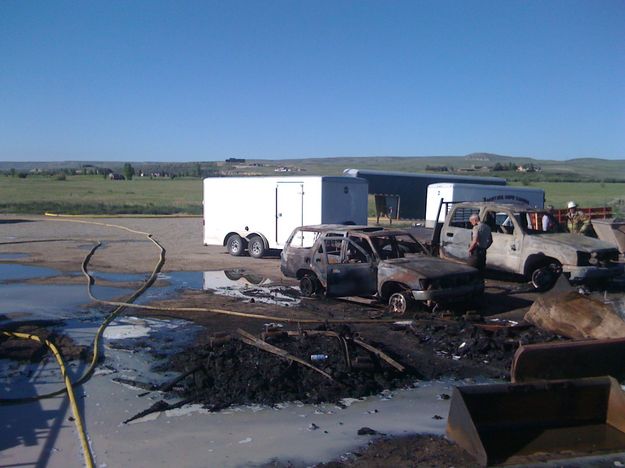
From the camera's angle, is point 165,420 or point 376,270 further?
point 376,270

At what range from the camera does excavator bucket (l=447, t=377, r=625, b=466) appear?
19.8 feet

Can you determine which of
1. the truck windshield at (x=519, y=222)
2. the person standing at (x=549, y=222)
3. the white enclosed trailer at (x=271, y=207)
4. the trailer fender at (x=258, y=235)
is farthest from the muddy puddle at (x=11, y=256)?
the person standing at (x=549, y=222)

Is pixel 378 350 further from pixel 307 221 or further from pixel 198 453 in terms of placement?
pixel 307 221

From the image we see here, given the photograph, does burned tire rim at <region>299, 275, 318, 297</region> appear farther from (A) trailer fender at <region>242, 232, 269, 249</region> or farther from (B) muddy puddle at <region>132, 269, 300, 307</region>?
(A) trailer fender at <region>242, 232, 269, 249</region>

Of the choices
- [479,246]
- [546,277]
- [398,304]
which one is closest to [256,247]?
[479,246]

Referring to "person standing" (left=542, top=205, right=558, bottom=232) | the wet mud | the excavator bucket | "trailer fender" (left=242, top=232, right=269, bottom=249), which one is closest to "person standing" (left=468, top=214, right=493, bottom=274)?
"person standing" (left=542, top=205, right=558, bottom=232)

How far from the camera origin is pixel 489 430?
6.40 meters

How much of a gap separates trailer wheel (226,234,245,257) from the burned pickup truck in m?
6.96

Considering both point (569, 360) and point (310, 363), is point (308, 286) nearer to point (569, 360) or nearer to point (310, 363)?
point (310, 363)

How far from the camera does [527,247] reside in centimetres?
1417

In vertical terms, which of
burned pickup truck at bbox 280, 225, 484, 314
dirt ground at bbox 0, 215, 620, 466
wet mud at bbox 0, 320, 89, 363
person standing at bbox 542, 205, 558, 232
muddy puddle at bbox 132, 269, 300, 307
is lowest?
muddy puddle at bbox 132, 269, 300, 307

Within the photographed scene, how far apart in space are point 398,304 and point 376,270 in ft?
2.87

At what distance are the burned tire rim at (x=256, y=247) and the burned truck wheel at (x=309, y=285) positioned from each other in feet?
22.8

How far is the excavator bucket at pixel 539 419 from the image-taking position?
605 centimetres
